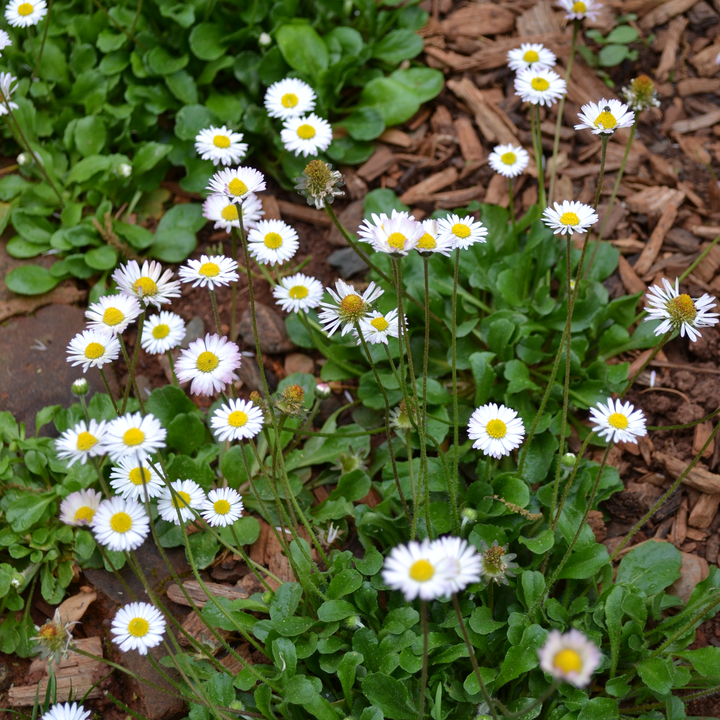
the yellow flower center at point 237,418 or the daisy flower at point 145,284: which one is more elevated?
the daisy flower at point 145,284

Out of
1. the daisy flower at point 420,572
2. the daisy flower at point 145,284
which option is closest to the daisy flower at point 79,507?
the daisy flower at point 145,284

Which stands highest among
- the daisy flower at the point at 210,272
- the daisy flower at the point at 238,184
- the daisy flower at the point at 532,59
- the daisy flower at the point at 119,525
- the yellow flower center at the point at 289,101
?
the daisy flower at the point at 532,59

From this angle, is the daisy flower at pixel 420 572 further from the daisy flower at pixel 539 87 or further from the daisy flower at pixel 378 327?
the daisy flower at pixel 539 87

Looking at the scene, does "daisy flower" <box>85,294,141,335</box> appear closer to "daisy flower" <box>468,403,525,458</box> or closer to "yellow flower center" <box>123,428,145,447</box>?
"yellow flower center" <box>123,428,145,447</box>

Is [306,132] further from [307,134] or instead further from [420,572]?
[420,572]

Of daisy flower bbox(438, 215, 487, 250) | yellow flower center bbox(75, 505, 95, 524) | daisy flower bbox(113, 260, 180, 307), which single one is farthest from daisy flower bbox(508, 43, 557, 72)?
yellow flower center bbox(75, 505, 95, 524)

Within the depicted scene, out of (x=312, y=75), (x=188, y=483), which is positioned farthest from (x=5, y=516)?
(x=312, y=75)

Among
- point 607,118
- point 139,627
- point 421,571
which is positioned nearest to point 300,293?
point 607,118
